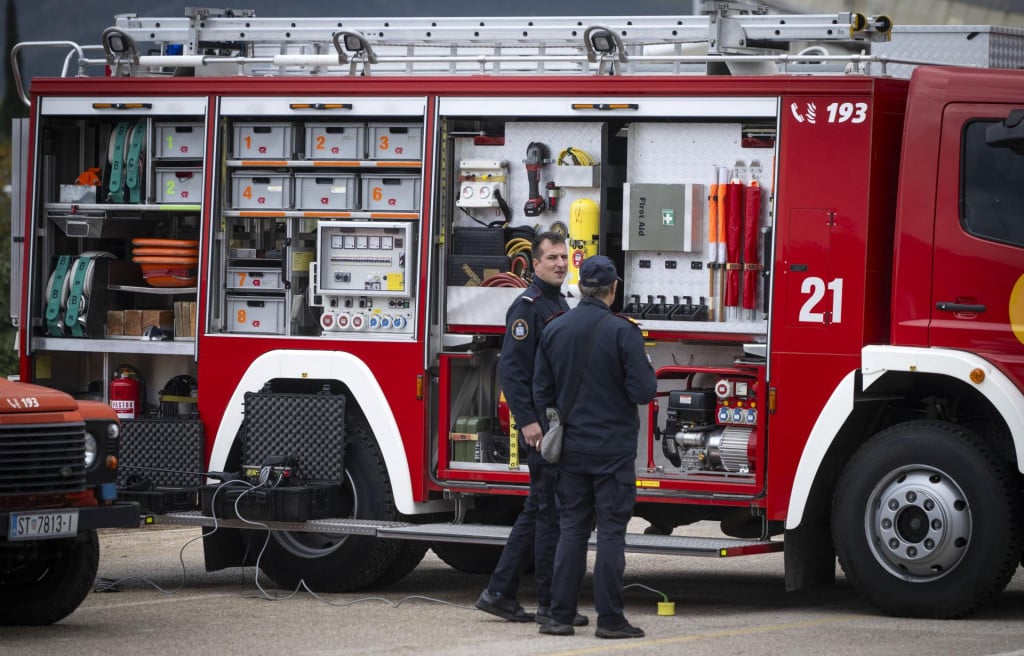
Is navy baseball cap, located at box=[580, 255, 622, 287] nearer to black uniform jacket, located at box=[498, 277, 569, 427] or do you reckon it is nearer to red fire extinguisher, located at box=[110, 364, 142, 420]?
black uniform jacket, located at box=[498, 277, 569, 427]

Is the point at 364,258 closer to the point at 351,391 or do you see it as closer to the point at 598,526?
the point at 351,391

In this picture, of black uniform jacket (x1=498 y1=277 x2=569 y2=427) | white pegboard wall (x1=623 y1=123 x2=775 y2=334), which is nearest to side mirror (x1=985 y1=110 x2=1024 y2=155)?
white pegboard wall (x1=623 y1=123 x2=775 y2=334)

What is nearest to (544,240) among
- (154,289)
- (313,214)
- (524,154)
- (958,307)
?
(524,154)

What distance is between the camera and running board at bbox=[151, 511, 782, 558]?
1017 cm

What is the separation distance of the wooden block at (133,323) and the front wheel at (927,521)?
16.4 feet

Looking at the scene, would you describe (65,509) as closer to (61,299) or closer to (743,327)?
(61,299)

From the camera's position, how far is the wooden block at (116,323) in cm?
1234

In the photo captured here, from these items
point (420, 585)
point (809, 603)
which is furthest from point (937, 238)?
point (420, 585)

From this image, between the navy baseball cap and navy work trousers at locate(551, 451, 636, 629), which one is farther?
the navy baseball cap

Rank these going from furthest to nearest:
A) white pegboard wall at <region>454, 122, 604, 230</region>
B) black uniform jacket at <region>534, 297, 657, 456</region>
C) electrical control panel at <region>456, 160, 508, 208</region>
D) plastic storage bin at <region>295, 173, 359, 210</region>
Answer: plastic storage bin at <region>295, 173, 359, 210</region> < electrical control panel at <region>456, 160, 508, 208</region> < white pegboard wall at <region>454, 122, 604, 230</region> < black uniform jacket at <region>534, 297, 657, 456</region>

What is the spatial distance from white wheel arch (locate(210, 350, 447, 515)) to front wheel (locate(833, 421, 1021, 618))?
9.21 ft

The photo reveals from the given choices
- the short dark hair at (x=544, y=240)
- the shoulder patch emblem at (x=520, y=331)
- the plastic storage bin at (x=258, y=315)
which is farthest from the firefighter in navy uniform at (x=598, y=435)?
the plastic storage bin at (x=258, y=315)

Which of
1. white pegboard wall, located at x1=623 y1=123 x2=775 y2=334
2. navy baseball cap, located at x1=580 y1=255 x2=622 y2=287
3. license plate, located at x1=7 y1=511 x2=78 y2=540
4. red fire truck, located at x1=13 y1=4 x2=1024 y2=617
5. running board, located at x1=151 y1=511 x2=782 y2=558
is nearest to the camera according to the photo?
navy baseball cap, located at x1=580 y1=255 x2=622 y2=287

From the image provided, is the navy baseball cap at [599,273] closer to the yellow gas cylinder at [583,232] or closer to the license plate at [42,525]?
the yellow gas cylinder at [583,232]
